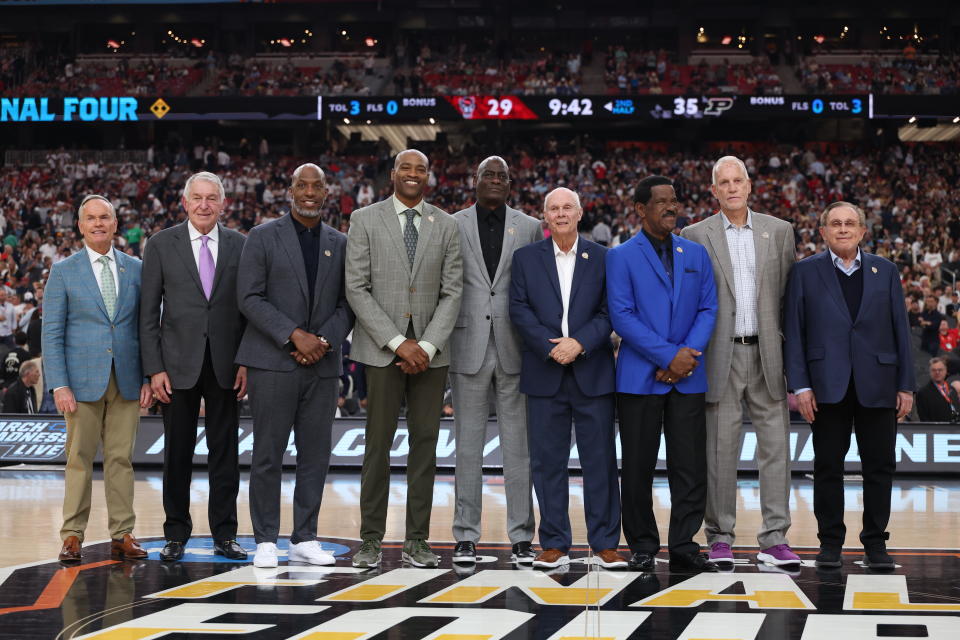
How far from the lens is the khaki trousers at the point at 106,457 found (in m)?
5.22

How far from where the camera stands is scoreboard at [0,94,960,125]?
2373 centimetres

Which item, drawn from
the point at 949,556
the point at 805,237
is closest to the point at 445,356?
the point at 949,556

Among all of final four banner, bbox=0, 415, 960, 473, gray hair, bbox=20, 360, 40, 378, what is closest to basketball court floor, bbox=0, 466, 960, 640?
final four banner, bbox=0, 415, 960, 473

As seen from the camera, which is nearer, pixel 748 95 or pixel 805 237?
pixel 805 237

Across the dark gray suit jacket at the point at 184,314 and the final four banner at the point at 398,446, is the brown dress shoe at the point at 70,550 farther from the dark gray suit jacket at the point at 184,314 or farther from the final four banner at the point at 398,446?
the final four banner at the point at 398,446

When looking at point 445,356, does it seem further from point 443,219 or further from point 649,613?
point 649,613

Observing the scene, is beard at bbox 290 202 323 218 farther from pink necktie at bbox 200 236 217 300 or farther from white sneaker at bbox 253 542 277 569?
white sneaker at bbox 253 542 277 569

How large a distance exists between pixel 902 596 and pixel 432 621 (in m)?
2.04

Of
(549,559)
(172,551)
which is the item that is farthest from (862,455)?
(172,551)

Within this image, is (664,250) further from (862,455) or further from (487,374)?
(862,455)

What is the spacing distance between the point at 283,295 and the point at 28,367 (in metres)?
6.28

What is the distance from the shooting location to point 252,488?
16.6ft

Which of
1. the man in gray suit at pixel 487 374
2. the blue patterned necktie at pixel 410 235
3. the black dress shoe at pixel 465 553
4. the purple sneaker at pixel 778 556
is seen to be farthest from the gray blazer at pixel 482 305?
the purple sneaker at pixel 778 556

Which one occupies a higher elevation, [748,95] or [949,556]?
[748,95]
